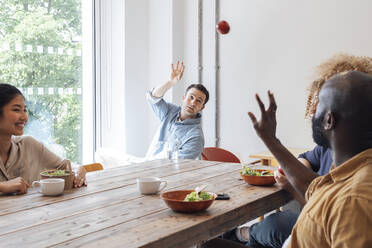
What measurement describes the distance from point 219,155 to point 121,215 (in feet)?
6.45

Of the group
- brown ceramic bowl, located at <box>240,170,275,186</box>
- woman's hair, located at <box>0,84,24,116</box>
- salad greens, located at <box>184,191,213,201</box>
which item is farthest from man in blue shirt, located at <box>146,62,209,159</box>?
salad greens, located at <box>184,191,213,201</box>

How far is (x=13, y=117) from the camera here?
2076 millimetres

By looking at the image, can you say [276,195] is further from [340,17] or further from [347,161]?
[340,17]

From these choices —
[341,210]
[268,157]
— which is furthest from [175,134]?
[341,210]

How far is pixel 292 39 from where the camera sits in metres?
3.73

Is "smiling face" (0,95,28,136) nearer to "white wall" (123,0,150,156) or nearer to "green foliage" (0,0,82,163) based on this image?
"green foliage" (0,0,82,163)

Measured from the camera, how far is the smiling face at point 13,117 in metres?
2.06

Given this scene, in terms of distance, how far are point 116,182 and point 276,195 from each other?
74 centimetres

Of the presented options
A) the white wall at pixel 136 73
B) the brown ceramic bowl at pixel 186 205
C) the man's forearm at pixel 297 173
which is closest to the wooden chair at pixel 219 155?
the white wall at pixel 136 73

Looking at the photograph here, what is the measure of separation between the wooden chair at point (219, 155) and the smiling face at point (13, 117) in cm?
162

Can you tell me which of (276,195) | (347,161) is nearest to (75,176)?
(276,195)

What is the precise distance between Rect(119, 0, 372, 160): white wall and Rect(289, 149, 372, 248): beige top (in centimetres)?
258

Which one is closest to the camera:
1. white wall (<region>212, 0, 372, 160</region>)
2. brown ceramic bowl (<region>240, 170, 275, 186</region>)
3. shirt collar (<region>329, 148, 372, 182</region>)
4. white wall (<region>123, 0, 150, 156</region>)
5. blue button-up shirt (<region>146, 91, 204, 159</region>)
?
shirt collar (<region>329, 148, 372, 182</region>)

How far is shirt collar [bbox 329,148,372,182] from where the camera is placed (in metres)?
1.07
